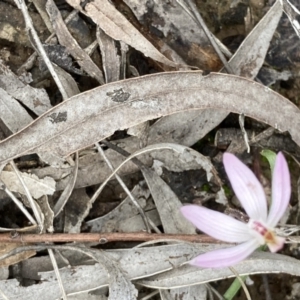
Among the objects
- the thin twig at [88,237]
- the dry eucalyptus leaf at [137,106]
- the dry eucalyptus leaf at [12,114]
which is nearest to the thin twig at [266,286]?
the thin twig at [88,237]

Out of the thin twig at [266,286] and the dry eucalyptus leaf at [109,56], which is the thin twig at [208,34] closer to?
the dry eucalyptus leaf at [109,56]

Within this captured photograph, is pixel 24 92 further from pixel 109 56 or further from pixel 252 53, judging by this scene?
pixel 252 53

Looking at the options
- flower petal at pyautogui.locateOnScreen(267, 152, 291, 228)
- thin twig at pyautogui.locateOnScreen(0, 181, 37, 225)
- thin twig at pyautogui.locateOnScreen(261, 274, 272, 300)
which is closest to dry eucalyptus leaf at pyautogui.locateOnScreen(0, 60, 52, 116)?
thin twig at pyautogui.locateOnScreen(0, 181, 37, 225)

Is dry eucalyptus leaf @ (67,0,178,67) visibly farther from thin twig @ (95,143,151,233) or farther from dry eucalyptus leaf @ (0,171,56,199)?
dry eucalyptus leaf @ (0,171,56,199)

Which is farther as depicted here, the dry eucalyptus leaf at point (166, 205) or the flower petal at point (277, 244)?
the dry eucalyptus leaf at point (166, 205)

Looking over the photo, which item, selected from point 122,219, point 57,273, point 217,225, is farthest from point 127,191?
point 217,225

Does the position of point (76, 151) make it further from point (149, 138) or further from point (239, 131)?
point (239, 131)

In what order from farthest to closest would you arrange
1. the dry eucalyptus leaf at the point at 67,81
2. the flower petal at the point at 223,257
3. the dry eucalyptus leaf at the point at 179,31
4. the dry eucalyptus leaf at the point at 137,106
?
the dry eucalyptus leaf at the point at 179,31 < the dry eucalyptus leaf at the point at 67,81 < the dry eucalyptus leaf at the point at 137,106 < the flower petal at the point at 223,257
